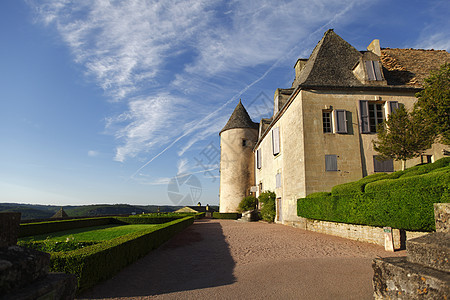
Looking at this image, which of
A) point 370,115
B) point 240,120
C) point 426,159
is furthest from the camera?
point 240,120

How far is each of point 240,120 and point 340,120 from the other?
16.9m

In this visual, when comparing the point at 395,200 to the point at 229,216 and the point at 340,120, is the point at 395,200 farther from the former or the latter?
the point at 229,216

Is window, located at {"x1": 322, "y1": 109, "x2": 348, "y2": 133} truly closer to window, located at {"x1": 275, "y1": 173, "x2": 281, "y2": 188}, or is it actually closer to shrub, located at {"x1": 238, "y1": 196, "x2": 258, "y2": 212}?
window, located at {"x1": 275, "y1": 173, "x2": 281, "y2": 188}

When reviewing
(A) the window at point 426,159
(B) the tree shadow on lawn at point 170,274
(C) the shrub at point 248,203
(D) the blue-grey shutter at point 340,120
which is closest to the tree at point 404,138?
(D) the blue-grey shutter at point 340,120

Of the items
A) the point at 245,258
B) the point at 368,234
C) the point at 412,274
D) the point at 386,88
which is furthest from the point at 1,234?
the point at 386,88

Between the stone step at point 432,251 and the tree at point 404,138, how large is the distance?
38.3 ft

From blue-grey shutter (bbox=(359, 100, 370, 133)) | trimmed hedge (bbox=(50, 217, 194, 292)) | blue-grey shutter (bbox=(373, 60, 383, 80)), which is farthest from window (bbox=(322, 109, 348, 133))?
trimmed hedge (bbox=(50, 217, 194, 292))

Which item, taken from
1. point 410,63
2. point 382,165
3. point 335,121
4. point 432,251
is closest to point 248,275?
point 432,251

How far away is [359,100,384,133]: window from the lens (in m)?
14.3

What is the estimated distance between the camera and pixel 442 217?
191cm

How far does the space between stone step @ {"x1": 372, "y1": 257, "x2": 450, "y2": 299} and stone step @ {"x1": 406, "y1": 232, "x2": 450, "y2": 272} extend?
0.04 meters

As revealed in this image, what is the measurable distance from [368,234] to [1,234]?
9.88 meters

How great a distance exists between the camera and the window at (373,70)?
48.7ft

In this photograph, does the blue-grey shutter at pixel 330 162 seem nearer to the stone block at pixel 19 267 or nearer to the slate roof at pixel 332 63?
the slate roof at pixel 332 63
